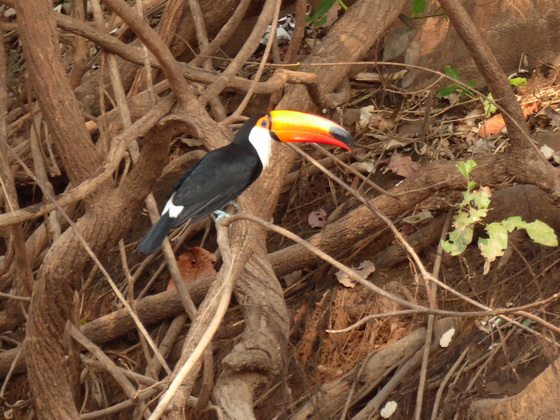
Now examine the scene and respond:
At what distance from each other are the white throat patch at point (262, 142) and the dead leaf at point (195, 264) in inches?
38.7

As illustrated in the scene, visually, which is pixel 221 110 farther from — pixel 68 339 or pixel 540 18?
pixel 540 18

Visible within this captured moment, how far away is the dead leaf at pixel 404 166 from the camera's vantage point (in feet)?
17.4

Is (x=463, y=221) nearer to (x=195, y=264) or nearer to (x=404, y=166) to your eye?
(x=404, y=166)

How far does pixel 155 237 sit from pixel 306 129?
0.97 meters

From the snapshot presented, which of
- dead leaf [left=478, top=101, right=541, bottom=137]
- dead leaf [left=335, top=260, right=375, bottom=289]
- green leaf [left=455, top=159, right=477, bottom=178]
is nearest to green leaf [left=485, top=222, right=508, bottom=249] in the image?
green leaf [left=455, top=159, right=477, bottom=178]

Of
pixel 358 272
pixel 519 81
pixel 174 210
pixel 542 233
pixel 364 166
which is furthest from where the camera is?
pixel 519 81

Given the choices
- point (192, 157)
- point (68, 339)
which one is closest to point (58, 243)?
point (68, 339)

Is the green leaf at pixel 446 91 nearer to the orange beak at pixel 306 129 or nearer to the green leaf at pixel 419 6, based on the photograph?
the green leaf at pixel 419 6

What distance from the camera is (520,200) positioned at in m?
Answer: 4.67

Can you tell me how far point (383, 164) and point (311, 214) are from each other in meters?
0.54

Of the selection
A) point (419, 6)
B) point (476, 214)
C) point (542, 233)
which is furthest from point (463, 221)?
Answer: point (419, 6)

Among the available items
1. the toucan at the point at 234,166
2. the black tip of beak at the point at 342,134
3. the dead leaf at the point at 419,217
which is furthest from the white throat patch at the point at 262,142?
the dead leaf at the point at 419,217

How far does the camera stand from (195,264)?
17.4 ft

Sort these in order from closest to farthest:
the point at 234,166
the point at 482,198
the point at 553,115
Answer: the point at 482,198, the point at 234,166, the point at 553,115
